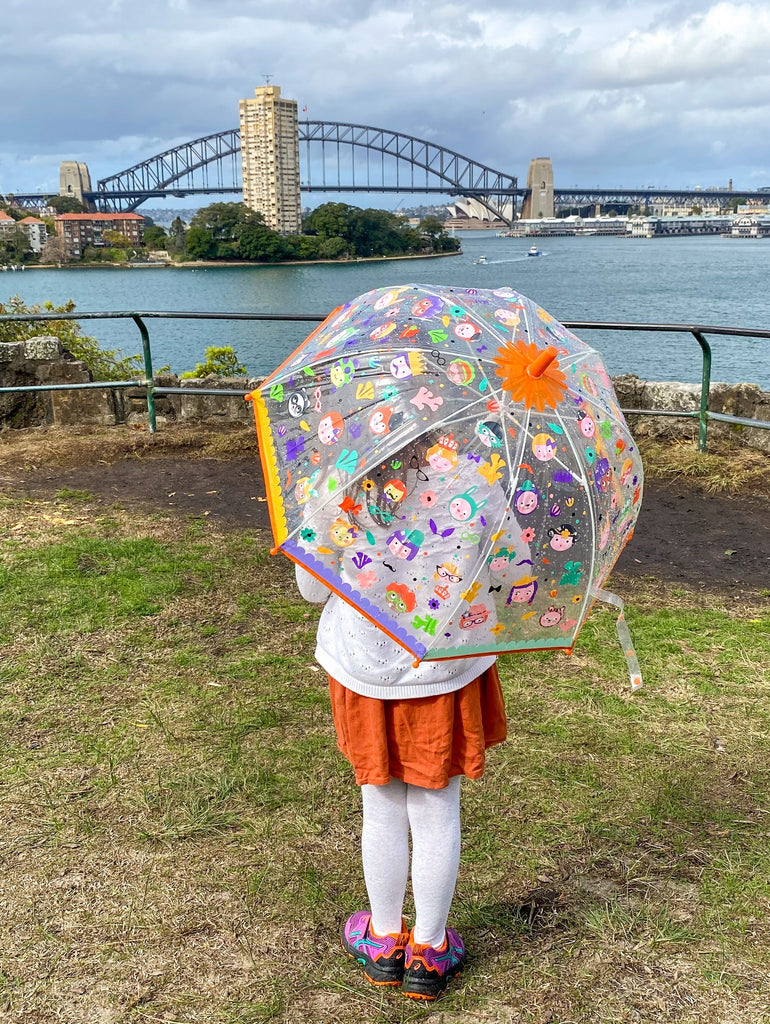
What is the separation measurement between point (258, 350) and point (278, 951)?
1147 inches

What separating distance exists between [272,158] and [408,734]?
8607 centimetres

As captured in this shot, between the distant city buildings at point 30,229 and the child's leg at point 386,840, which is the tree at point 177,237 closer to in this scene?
the distant city buildings at point 30,229

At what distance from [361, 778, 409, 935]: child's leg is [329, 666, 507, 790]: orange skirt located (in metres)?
0.05

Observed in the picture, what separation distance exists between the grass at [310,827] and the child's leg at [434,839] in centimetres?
27

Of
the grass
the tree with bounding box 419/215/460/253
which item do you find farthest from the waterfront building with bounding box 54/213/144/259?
the grass

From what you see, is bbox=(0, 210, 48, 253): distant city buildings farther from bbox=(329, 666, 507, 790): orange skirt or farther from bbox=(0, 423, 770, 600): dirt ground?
bbox=(329, 666, 507, 790): orange skirt

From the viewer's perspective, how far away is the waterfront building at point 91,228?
66.8 m

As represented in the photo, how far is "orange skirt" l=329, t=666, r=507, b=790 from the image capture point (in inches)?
63.1

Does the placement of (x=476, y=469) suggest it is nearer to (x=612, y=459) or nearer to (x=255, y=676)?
(x=612, y=459)

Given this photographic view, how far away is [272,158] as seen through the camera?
80750mm

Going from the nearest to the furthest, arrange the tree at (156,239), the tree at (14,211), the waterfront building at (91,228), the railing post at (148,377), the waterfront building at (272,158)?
the railing post at (148,377) < the tree at (156,239) < the waterfront building at (91,228) < the waterfront building at (272,158) < the tree at (14,211)

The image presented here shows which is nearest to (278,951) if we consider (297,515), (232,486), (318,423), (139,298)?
(297,515)

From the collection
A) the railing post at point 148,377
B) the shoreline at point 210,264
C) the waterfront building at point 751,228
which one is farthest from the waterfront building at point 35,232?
the waterfront building at point 751,228

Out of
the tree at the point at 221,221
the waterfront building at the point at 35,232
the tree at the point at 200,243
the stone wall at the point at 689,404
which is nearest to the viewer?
the stone wall at the point at 689,404
